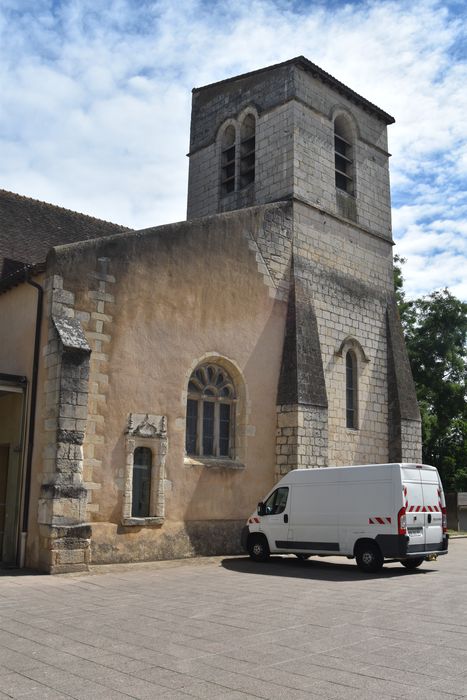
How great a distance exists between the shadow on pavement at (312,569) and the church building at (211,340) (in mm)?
1186

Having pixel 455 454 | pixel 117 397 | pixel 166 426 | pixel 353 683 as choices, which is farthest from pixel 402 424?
pixel 455 454

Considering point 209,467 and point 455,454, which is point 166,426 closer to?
point 209,467

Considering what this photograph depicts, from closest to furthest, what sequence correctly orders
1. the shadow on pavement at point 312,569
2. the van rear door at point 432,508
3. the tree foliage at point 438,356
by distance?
the shadow on pavement at point 312,569 < the van rear door at point 432,508 < the tree foliage at point 438,356

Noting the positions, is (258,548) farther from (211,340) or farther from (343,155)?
(343,155)

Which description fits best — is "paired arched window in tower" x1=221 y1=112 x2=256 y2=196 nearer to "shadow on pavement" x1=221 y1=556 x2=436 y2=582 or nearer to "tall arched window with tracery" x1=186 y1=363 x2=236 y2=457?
"tall arched window with tracery" x1=186 y1=363 x2=236 y2=457

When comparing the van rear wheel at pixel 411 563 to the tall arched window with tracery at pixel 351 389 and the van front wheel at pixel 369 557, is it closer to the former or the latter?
the van front wheel at pixel 369 557

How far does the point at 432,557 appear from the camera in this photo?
12430 millimetres

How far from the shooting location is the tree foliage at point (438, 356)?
2958 cm

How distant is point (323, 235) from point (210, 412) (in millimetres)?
6082

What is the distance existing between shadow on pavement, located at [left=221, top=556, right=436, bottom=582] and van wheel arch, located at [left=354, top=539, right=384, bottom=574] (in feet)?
0.41

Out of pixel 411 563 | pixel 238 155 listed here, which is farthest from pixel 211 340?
Answer: pixel 238 155

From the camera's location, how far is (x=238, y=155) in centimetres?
1920

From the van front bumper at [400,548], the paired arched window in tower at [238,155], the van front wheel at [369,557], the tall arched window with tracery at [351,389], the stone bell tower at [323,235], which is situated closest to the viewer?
the van front bumper at [400,548]

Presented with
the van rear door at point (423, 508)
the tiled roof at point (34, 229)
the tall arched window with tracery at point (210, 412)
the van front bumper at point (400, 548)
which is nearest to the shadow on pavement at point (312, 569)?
the van front bumper at point (400, 548)
